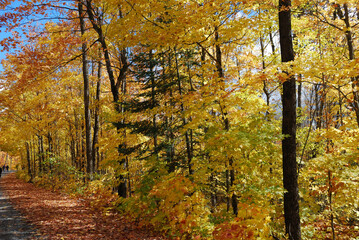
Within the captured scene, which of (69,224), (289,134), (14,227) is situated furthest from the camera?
(69,224)

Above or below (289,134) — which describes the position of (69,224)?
below

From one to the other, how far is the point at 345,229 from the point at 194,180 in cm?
815

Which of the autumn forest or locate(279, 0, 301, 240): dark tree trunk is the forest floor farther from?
locate(279, 0, 301, 240): dark tree trunk

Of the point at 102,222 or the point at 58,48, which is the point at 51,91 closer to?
the point at 58,48

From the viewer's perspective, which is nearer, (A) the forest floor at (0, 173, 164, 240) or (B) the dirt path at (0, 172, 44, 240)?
(B) the dirt path at (0, 172, 44, 240)

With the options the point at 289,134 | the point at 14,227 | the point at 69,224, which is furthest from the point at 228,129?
the point at 14,227

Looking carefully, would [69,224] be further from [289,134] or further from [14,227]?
[289,134]

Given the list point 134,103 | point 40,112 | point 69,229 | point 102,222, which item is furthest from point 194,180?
point 40,112

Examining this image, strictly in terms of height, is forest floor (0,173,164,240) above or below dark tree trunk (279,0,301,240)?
below

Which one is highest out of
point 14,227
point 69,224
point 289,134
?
point 289,134

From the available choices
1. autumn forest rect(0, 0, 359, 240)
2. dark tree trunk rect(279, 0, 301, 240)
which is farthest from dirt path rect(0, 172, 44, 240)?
dark tree trunk rect(279, 0, 301, 240)

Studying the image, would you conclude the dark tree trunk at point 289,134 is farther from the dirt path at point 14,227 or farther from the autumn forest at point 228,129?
the dirt path at point 14,227

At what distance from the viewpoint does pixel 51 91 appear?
15.8 metres

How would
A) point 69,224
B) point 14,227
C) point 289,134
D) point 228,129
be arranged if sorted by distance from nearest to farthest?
1. point 289,134
2. point 14,227
3. point 69,224
4. point 228,129
